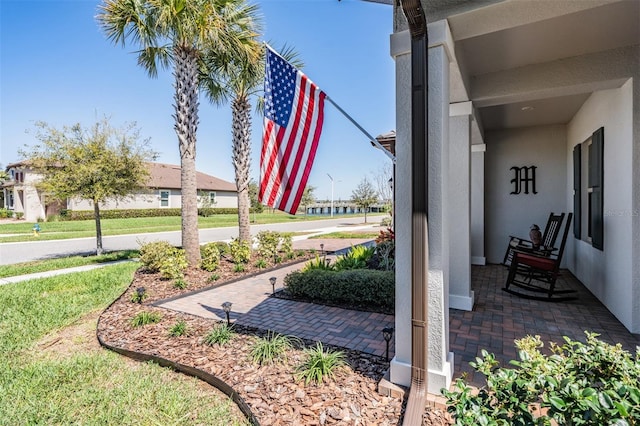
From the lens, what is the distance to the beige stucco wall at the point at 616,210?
367cm

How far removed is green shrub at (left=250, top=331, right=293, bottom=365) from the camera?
10.8 feet

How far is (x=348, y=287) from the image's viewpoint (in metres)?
5.16

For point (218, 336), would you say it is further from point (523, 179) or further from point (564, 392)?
point (523, 179)

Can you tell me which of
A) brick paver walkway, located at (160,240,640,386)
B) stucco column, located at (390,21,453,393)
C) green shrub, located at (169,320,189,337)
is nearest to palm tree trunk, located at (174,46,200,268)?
brick paver walkway, located at (160,240,640,386)

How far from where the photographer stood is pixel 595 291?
505 centimetres

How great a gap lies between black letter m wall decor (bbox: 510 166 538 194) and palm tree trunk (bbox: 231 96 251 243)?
7170 millimetres

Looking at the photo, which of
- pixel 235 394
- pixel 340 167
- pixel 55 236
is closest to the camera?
pixel 235 394

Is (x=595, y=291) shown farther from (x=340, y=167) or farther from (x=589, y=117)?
(x=340, y=167)

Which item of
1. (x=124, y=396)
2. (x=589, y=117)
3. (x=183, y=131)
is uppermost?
(x=183, y=131)

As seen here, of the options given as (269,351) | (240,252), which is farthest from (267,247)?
(269,351)

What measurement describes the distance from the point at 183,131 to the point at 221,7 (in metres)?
3.04

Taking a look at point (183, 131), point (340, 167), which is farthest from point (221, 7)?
point (340, 167)

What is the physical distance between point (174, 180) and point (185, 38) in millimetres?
28547

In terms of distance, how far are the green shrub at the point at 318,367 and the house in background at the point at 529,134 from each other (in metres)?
0.61
